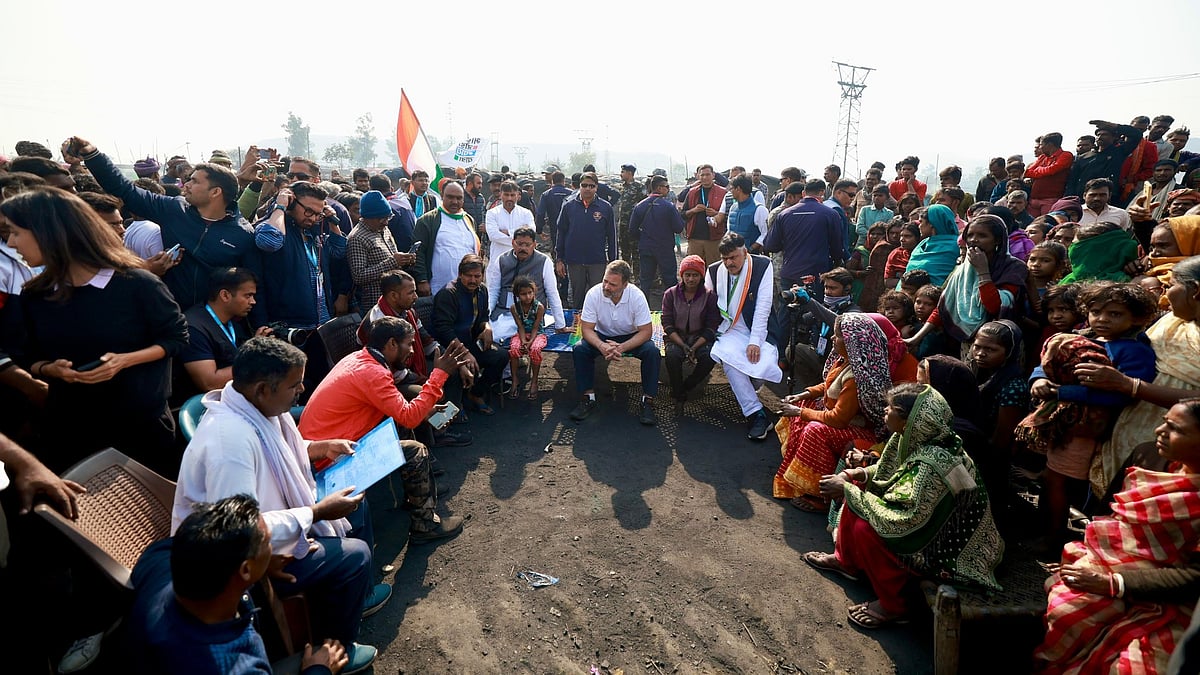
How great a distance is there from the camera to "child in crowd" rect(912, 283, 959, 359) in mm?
4695

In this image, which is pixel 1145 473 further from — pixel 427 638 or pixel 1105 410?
pixel 427 638

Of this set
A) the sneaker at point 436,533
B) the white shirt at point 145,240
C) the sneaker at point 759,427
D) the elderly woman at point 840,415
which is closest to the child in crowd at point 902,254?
the sneaker at point 759,427

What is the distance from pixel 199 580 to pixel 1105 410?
4.03 metres

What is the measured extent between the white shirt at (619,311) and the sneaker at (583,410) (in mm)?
736

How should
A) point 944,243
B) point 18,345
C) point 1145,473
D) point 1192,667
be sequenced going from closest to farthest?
1. point 1192,667
2. point 1145,473
3. point 18,345
4. point 944,243

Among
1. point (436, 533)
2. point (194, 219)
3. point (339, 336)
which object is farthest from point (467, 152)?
point (436, 533)

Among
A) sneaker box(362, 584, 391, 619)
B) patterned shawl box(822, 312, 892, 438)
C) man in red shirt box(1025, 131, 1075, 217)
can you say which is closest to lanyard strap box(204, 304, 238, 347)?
sneaker box(362, 584, 391, 619)

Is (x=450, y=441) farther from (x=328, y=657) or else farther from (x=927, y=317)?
(x=927, y=317)

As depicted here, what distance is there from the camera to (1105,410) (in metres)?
3.08

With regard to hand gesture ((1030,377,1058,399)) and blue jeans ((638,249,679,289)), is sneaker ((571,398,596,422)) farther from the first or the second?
hand gesture ((1030,377,1058,399))

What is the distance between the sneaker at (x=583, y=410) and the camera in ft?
18.2

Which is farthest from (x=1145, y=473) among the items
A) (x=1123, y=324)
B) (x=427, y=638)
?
(x=427, y=638)

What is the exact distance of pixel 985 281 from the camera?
168 inches

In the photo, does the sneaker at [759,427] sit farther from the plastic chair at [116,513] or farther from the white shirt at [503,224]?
the plastic chair at [116,513]
